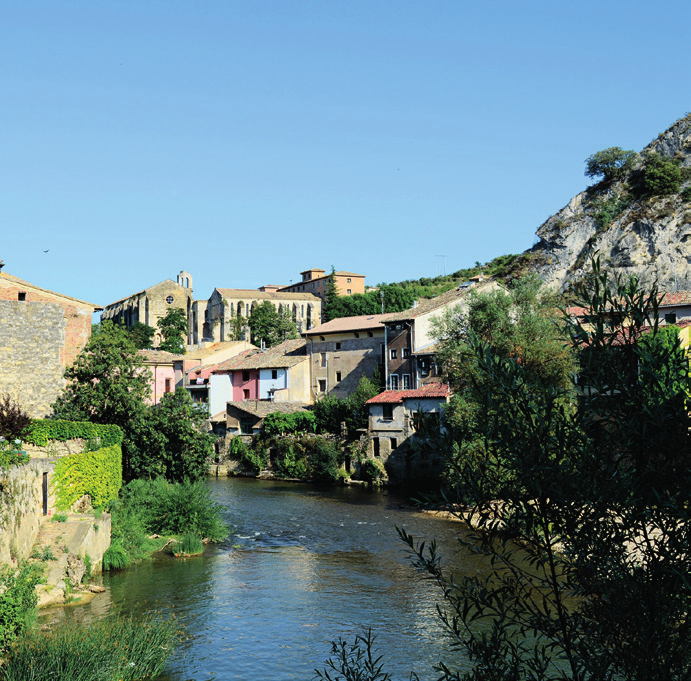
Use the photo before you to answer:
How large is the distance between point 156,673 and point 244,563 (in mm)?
10549

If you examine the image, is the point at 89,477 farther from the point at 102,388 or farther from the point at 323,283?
the point at 323,283

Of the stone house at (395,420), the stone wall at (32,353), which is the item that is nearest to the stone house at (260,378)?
the stone house at (395,420)

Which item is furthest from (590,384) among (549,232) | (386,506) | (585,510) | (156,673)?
(549,232)

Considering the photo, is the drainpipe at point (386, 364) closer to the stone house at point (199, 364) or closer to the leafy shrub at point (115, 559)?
the stone house at point (199, 364)

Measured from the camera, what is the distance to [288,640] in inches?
690

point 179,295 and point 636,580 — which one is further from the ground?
point 179,295

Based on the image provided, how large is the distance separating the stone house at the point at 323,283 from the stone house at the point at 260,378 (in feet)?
173

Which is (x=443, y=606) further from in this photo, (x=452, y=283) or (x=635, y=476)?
(x=452, y=283)

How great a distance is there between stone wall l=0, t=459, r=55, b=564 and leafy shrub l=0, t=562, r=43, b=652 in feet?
4.86

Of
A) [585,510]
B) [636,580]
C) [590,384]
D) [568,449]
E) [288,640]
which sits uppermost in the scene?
[590,384]

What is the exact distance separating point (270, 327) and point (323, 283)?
27.8m

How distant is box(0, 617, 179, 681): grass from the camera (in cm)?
1295

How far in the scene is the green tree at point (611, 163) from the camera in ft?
263

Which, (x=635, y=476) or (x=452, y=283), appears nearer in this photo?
(x=635, y=476)
